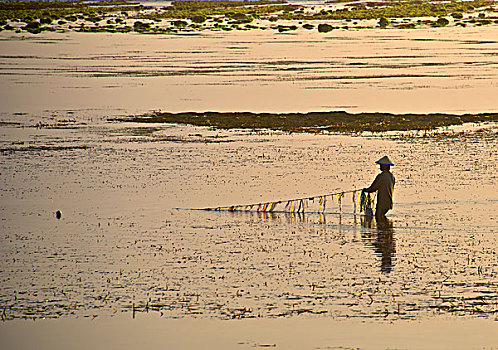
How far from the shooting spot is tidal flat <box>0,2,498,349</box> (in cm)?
1313

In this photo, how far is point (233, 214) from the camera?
20578 mm

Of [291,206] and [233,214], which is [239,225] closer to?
[233,214]

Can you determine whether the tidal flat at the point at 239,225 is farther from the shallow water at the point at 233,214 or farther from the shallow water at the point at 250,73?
the shallow water at the point at 250,73

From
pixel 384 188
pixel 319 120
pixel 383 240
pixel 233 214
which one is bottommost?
pixel 319 120

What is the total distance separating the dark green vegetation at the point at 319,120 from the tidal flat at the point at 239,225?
2.46ft

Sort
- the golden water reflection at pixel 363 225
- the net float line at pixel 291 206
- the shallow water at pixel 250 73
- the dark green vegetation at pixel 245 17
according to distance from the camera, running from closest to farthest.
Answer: the golden water reflection at pixel 363 225
the net float line at pixel 291 206
the shallow water at pixel 250 73
the dark green vegetation at pixel 245 17

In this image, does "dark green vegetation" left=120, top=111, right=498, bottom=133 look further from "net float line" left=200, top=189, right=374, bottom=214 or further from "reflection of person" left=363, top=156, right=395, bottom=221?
"reflection of person" left=363, top=156, right=395, bottom=221

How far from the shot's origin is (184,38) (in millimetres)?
93438

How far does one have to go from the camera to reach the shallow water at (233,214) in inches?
560

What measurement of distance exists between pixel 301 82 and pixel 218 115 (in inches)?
564

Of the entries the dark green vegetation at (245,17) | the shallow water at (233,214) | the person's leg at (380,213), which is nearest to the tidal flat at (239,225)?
the shallow water at (233,214)

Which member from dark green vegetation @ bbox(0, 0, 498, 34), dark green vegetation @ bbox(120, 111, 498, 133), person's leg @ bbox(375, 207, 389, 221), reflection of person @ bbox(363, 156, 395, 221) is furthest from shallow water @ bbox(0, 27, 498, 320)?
dark green vegetation @ bbox(0, 0, 498, 34)

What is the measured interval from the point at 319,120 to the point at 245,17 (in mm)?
93830

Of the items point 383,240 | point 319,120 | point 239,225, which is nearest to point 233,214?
point 239,225
